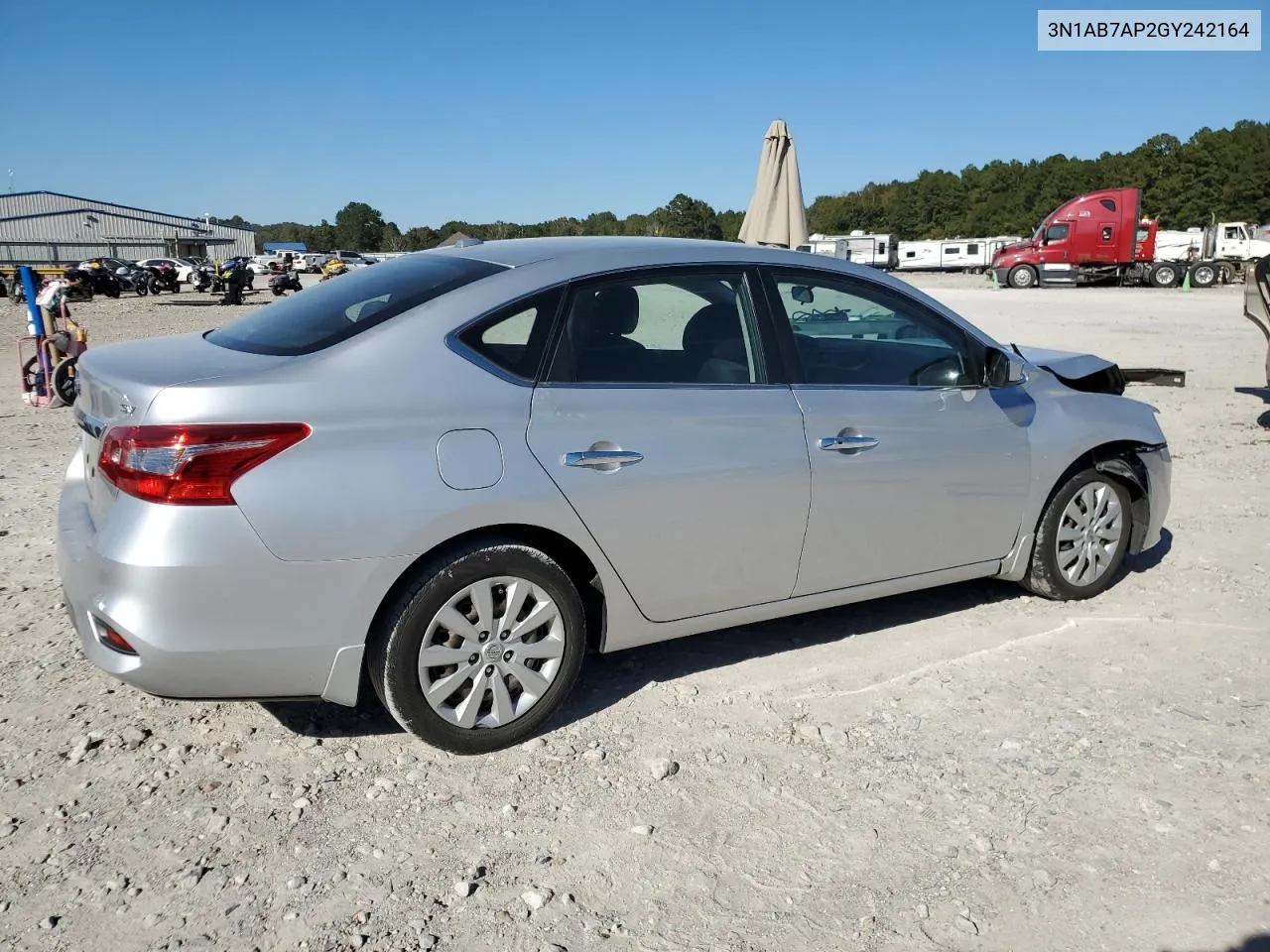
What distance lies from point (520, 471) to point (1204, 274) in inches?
1564

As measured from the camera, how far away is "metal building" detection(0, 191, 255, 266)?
8244 centimetres

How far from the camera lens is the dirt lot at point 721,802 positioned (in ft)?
8.54

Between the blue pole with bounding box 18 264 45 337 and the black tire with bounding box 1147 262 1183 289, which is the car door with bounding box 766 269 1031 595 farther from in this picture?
the black tire with bounding box 1147 262 1183 289

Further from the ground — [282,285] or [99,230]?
[99,230]

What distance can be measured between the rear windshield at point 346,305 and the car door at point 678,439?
18.3 inches

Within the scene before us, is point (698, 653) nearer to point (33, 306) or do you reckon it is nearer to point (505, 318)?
point (505, 318)

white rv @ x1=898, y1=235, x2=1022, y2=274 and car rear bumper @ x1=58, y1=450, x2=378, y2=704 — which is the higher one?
white rv @ x1=898, y1=235, x2=1022, y2=274

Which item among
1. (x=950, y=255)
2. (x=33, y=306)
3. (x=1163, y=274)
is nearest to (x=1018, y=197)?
(x=950, y=255)

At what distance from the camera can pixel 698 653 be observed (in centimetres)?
429

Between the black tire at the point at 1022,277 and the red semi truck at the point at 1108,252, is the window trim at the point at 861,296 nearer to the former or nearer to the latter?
the red semi truck at the point at 1108,252


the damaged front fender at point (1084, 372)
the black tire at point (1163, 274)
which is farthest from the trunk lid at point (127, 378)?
the black tire at point (1163, 274)

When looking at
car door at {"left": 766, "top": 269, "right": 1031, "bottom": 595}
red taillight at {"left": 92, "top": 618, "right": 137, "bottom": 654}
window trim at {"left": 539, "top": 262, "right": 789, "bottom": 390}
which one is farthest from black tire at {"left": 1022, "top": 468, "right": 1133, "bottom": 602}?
red taillight at {"left": 92, "top": 618, "right": 137, "bottom": 654}

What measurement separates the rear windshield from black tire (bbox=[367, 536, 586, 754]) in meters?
0.81

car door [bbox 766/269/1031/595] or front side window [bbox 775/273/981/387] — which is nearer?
car door [bbox 766/269/1031/595]
